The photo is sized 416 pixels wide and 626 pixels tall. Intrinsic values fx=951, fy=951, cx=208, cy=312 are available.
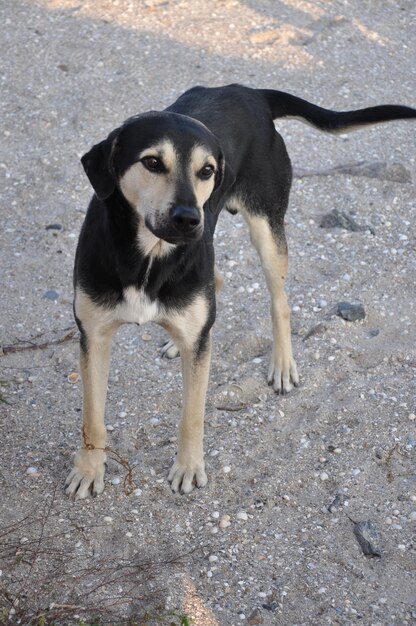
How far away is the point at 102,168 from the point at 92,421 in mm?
1232

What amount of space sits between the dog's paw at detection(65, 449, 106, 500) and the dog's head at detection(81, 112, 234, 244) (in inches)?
49.6

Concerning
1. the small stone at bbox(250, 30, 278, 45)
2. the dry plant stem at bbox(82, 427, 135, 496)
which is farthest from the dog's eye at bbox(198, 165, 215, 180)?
the small stone at bbox(250, 30, 278, 45)

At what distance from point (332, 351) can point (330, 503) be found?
1171mm

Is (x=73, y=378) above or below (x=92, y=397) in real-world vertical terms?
below

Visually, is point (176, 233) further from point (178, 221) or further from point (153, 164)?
point (153, 164)

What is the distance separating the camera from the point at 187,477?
4.43 m

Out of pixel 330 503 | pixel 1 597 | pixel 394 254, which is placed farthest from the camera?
pixel 394 254

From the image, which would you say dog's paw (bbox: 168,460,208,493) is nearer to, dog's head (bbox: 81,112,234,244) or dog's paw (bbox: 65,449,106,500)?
dog's paw (bbox: 65,449,106,500)

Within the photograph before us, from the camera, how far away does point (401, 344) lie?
5.34 metres

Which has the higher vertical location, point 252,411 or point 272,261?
point 272,261

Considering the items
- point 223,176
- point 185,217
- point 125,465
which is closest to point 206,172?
point 223,176

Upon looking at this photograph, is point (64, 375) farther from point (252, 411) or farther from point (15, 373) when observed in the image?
point (252, 411)

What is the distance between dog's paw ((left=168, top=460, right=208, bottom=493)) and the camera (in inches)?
175

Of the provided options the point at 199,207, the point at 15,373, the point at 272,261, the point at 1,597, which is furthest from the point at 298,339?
the point at 1,597
